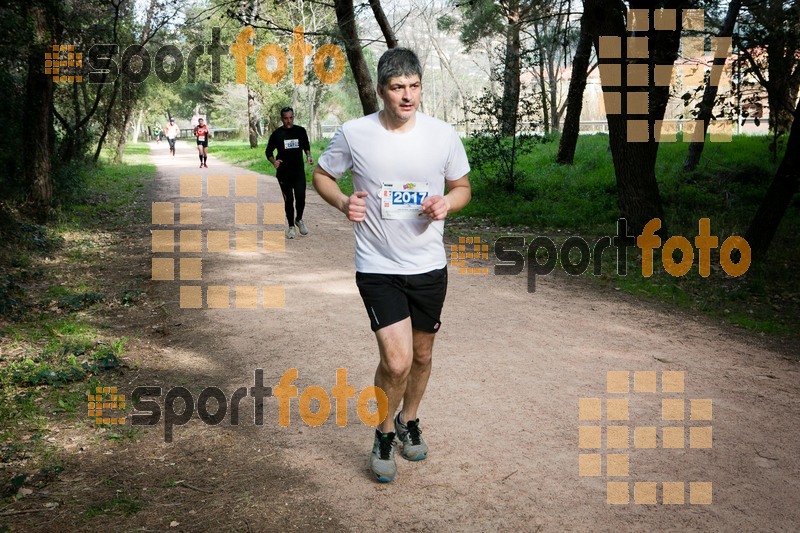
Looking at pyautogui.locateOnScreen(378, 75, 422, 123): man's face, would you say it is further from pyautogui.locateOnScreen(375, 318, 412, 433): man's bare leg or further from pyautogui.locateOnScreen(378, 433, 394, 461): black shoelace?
pyautogui.locateOnScreen(378, 433, 394, 461): black shoelace

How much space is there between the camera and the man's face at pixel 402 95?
3648 mm

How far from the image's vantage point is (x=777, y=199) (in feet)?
31.5

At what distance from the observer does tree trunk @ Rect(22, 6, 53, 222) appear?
13.4 meters

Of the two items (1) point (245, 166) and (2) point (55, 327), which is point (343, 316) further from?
(1) point (245, 166)

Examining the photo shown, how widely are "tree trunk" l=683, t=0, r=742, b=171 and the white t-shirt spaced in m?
7.66

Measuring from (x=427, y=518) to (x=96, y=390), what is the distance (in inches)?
134

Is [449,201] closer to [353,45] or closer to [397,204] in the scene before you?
[397,204]

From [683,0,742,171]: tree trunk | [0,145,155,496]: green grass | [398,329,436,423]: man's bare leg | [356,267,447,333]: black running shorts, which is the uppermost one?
[683,0,742,171]: tree trunk

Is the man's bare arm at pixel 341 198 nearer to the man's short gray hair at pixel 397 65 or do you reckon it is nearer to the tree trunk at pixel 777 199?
the man's short gray hair at pixel 397 65

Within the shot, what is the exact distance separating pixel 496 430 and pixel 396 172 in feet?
6.89

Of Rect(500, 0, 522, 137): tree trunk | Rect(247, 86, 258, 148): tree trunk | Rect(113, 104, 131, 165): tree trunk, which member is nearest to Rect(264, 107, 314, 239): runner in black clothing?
Rect(500, 0, 522, 137): tree trunk

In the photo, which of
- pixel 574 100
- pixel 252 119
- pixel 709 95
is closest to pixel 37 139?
pixel 709 95

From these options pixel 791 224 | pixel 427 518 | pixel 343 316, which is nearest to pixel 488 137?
pixel 791 224

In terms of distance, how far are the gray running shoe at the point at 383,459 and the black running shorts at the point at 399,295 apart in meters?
0.74
